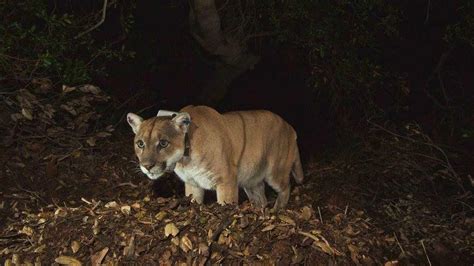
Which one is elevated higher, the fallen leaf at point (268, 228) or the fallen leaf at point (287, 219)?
the fallen leaf at point (268, 228)

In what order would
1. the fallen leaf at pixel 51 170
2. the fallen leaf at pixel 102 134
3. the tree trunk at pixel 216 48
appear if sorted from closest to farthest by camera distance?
the fallen leaf at pixel 51 170 → the fallen leaf at pixel 102 134 → the tree trunk at pixel 216 48

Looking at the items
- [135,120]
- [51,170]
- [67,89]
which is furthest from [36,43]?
[51,170]

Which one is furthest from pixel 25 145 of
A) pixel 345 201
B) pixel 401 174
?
pixel 401 174

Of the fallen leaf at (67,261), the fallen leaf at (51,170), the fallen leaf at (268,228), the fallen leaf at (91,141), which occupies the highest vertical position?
the fallen leaf at (268,228)

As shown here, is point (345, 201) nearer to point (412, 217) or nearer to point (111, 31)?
point (412, 217)

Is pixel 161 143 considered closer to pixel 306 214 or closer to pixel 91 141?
pixel 306 214

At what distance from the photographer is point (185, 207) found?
5953 millimetres

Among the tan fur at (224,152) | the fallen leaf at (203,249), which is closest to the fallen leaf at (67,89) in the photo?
the tan fur at (224,152)

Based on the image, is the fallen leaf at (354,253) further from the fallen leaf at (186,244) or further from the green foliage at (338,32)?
the green foliage at (338,32)

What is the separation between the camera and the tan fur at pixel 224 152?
739cm

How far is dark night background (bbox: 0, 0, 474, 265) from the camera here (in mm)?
8703

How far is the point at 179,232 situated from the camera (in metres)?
5.42

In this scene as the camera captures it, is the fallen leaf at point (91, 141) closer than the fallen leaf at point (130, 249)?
No

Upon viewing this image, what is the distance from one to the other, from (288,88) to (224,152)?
5.50 meters
